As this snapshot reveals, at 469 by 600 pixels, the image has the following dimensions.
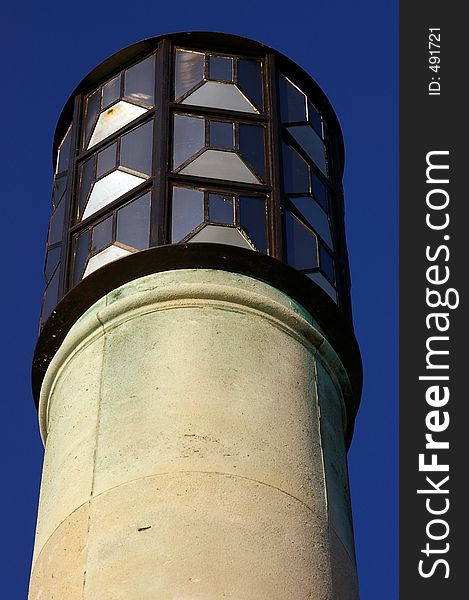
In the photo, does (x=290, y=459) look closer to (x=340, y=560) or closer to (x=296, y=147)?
(x=340, y=560)

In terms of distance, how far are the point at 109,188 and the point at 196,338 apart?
190 centimetres

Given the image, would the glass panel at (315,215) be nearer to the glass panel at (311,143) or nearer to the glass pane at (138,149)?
the glass panel at (311,143)

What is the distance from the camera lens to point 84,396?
313 inches

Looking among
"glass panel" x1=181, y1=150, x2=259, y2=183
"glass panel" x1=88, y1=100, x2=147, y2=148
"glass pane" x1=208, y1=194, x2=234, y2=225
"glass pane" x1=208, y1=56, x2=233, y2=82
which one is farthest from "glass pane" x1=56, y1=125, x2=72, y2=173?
"glass pane" x1=208, y1=194, x2=234, y2=225

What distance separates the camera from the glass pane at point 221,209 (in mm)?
9055

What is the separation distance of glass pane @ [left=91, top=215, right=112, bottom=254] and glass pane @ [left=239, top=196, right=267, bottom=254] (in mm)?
792

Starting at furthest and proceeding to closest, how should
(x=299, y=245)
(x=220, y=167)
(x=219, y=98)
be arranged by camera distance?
1. (x=219, y=98)
2. (x=220, y=167)
3. (x=299, y=245)

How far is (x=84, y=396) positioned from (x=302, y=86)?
337 cm

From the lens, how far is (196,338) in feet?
26.0

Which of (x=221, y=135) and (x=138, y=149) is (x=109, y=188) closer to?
(x=138, y=149)

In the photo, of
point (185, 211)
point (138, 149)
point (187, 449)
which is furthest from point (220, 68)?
point (187, 449)

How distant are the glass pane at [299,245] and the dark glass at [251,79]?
0.99 metres

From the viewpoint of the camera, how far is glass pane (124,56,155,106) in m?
9.93

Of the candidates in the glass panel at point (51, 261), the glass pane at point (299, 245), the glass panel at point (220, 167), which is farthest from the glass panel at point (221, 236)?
the glass panel at point (51, 261)
